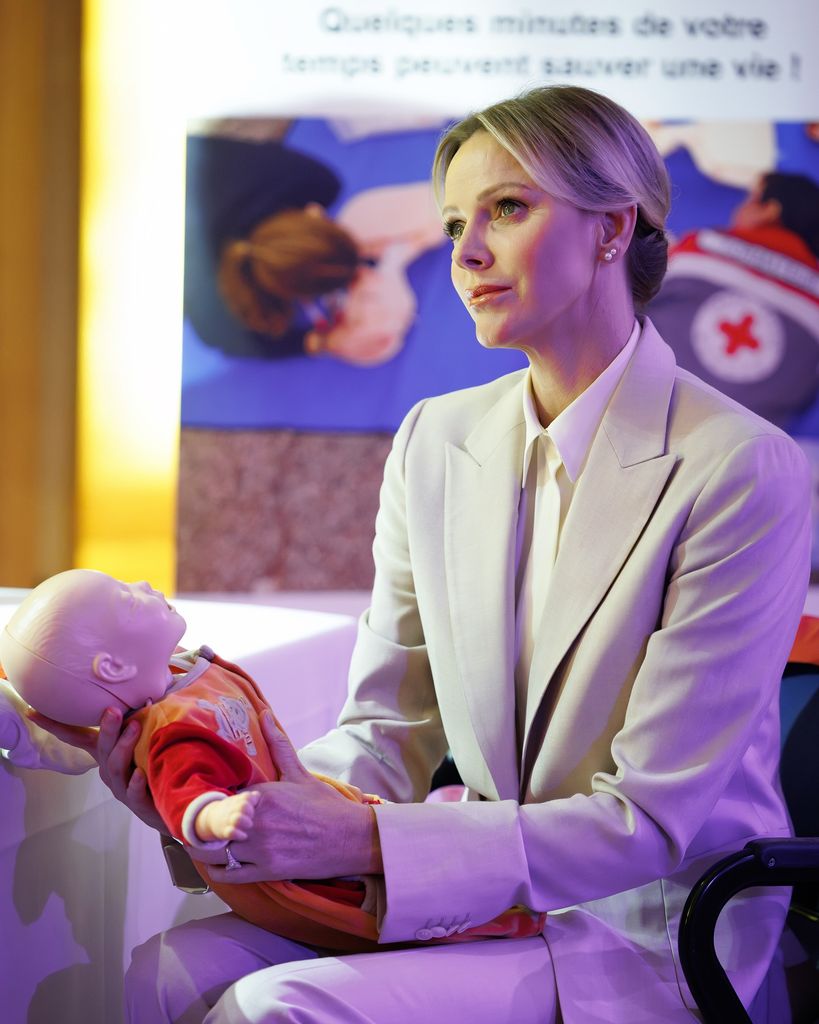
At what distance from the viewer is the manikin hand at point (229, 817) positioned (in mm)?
1145

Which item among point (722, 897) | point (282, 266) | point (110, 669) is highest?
point (282, 266)

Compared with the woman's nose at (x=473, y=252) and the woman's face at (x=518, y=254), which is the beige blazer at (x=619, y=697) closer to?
the woman's face at (x=518, y=254)

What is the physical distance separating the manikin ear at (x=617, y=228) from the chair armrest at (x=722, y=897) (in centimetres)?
80

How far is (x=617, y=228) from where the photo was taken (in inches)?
64.8

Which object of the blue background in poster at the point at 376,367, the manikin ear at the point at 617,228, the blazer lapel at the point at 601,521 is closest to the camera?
the blazer lapel at the point at 601,521

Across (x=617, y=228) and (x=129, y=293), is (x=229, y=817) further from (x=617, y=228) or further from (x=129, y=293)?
(x=129, y=293)

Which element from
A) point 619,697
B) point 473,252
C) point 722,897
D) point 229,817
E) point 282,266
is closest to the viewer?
point 229,817

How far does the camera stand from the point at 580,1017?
4.57 feet

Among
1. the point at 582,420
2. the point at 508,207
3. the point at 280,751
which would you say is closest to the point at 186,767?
the point at 280,751

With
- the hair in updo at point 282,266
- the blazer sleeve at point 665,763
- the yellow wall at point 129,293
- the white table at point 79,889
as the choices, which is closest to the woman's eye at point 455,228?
the blazer sleeve at point 665,763

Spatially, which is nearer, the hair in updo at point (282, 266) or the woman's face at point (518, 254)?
the woman's face at point (518, 254)

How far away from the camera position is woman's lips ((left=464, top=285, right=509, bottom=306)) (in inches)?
63.1

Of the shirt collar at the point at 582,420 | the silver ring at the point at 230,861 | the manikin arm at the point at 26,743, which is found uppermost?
the shirt collar at the point at 582,420

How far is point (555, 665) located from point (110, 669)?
0.55m
